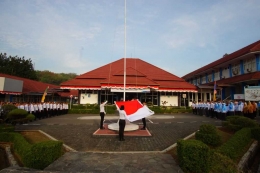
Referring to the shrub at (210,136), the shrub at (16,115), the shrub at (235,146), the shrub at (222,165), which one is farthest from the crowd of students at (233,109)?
the shrub at (16,115)

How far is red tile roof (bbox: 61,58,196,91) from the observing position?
24484 mm

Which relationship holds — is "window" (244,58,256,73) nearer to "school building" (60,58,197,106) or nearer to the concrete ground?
"school building" (60,58,197,106)

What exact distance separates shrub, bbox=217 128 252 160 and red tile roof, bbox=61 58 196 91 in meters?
16.5

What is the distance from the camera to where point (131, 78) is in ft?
83.8

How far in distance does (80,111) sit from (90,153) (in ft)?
53.0

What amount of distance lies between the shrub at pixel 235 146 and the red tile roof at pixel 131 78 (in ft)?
54.3

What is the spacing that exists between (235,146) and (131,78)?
19777mm

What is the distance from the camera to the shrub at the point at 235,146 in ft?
19.5

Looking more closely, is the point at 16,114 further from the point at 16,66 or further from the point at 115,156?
the point at 16,66

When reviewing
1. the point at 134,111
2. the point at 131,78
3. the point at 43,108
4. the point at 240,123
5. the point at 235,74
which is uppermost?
the point at 235,74

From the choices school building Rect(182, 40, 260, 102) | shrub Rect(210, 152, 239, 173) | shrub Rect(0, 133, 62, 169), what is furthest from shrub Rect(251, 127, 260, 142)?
school building Rect(182, 40, 260, 102)

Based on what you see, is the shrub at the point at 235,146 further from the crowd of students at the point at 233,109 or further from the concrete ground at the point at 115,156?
A: the crowd of students at the point at 233,109

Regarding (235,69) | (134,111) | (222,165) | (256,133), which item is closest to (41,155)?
(134,111)

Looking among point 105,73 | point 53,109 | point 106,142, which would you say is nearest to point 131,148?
point 106,142
